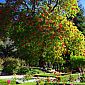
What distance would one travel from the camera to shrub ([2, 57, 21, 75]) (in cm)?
2641

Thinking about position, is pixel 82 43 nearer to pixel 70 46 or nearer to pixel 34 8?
pixel 70 46

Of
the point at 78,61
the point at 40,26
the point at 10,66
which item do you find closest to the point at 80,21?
the point at 78,61

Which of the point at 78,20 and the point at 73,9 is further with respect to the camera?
the point at 78,20

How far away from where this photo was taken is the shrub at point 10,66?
2641 centimetres

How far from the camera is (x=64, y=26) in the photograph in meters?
27.7

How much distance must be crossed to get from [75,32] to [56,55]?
2845 millimetres

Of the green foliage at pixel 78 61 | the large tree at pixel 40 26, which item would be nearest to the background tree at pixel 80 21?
the green foliage at pixel 78 61

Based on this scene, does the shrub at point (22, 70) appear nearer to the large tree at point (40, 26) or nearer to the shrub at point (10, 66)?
the shrub at point (10, 66)

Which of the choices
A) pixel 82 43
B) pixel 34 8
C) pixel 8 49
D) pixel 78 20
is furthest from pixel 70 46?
pixel 78 20

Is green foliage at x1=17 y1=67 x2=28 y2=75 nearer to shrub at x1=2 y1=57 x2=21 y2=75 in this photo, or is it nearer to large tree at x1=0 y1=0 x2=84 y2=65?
shrub at x1=2 y1=57 x2=21 y2=75

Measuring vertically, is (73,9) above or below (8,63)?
above

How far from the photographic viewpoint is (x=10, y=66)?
26.4m

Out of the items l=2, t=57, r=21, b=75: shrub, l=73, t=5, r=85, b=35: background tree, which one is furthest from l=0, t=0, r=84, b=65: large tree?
l=73, t=5, r=85, b=35: background tree

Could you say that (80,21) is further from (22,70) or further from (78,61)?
(22,70)
